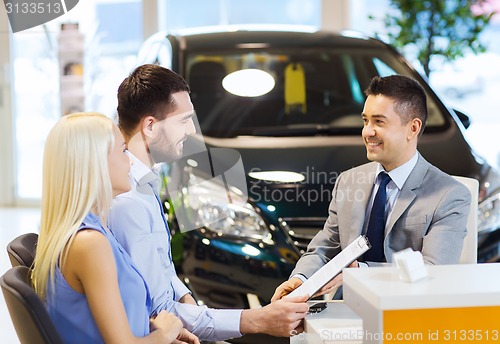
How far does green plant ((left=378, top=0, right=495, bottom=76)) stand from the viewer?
571 cm

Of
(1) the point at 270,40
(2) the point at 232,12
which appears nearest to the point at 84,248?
(1) the point at 270,40

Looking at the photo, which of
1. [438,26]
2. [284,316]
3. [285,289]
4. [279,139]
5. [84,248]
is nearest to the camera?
[84,248]

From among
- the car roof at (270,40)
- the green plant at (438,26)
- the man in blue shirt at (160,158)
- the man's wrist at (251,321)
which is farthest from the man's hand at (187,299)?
the green plant at (438,26)

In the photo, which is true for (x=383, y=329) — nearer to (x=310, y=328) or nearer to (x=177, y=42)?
(x=310, y=328)

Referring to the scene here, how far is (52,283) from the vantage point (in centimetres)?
151

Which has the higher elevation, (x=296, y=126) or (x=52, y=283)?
(x=52, y=283)

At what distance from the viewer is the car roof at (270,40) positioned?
3.80 meters

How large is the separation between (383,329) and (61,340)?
54cm

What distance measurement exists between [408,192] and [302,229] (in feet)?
2.61

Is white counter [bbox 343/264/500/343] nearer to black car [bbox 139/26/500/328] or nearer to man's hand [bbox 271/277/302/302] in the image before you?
man's hand [bbox 271/277/302/302]

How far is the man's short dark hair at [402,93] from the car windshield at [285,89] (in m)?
1.20

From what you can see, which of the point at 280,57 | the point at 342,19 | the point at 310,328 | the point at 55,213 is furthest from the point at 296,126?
the point at 342,19

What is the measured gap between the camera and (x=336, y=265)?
1729mm

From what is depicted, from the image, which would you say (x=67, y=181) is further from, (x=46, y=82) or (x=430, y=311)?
(x=46, y=82)
